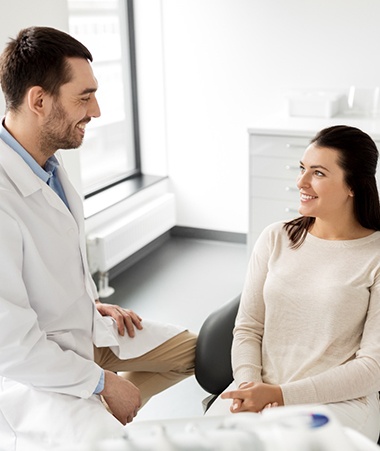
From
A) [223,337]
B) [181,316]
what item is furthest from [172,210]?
[223,337]

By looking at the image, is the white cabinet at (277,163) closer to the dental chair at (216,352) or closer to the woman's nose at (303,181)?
the woman's nose at (303,181)

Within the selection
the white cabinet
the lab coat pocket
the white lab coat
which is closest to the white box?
the white cabinet

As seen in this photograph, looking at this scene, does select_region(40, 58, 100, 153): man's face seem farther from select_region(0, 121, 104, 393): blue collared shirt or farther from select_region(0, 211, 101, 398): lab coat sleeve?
select_region(0, 211, 101, 398): lab coat sleeve

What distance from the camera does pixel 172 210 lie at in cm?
406

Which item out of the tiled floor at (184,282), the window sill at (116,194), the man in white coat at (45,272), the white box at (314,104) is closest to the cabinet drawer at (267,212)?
the tiled floor at (184,282)

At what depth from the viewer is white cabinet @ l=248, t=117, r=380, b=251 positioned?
3.15 m

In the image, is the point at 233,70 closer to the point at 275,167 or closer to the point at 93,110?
the point at 275,167

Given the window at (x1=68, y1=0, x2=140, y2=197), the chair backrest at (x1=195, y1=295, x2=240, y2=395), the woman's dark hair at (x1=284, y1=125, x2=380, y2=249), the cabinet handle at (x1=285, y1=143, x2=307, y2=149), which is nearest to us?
the woman's dark hair at (x1=284, y1=125, x2=380, y2=249)

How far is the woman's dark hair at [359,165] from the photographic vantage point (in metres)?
1.64

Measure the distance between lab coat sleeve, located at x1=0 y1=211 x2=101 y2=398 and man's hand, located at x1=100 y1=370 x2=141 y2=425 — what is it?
5 centimetres

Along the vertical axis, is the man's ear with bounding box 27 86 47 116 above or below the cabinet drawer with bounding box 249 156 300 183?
above

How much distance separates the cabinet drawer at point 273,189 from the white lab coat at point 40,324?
5.85 ft

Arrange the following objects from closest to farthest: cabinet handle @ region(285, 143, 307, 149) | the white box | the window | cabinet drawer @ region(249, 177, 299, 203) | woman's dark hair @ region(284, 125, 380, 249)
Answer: woman's dark hair @ region(284, 125, 380, 249), cabinet handle @ region(285, 143, 307, 149), cabinet drawer @ region(249, 177, 299, 203), the white box, the window

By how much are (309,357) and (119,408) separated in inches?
19.2
